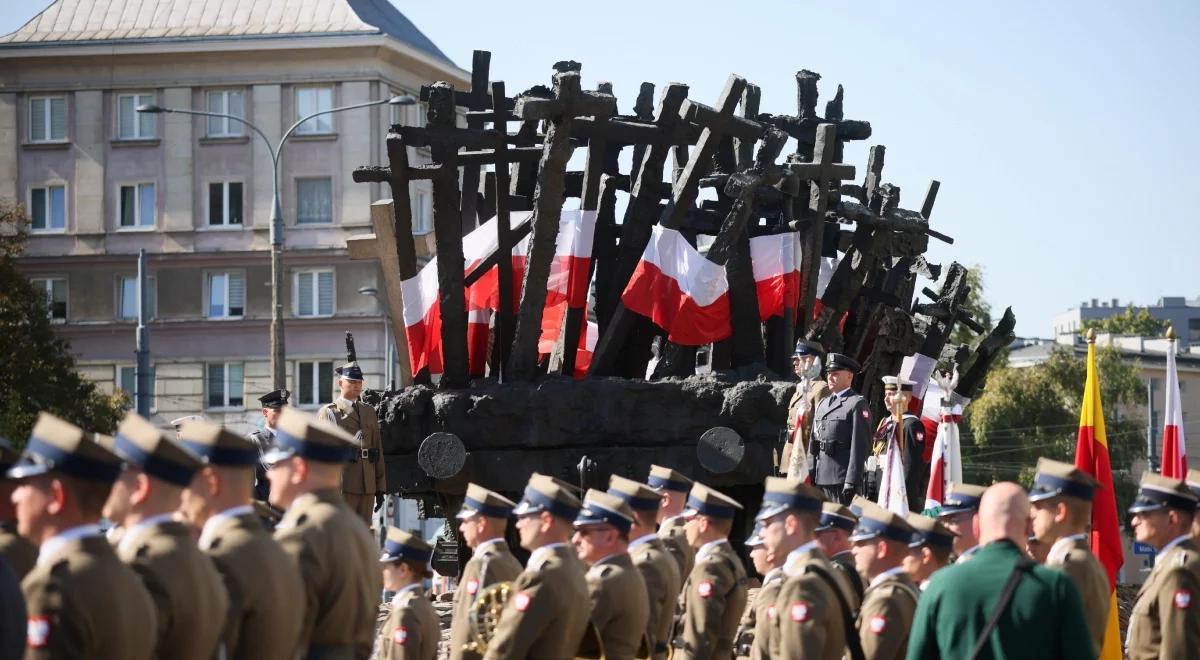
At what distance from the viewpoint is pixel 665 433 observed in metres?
17.2

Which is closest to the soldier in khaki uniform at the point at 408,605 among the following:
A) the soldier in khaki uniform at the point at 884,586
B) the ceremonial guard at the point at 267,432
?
the soldier in khaki uniform at the point at 884,586

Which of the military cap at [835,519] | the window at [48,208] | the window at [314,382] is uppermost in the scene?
the window at [48,208]

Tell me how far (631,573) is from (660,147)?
29.8 feet

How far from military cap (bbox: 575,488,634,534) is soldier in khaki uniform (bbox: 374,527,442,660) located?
1245 millimetres

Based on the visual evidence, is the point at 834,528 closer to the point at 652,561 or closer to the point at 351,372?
the point at 652,561

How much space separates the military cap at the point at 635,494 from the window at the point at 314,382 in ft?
139

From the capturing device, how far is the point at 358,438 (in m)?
16.3

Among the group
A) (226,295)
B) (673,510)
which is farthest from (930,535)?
(226,295)

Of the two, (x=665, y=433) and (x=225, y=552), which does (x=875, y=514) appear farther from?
(x=665, y=433)

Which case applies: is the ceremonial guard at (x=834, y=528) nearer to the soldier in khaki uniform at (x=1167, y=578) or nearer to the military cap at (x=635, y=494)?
the military cap at (x=635, y=494)

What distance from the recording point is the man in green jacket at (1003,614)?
287 inches

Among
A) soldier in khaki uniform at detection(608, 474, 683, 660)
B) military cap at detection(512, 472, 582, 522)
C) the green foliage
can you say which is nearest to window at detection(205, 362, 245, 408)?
soldier in khaki uniform at detection(608, 474, 683, 660)

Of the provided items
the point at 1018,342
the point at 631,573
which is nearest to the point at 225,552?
the point at 631,573

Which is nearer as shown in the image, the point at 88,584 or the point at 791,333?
the point at 88,584
